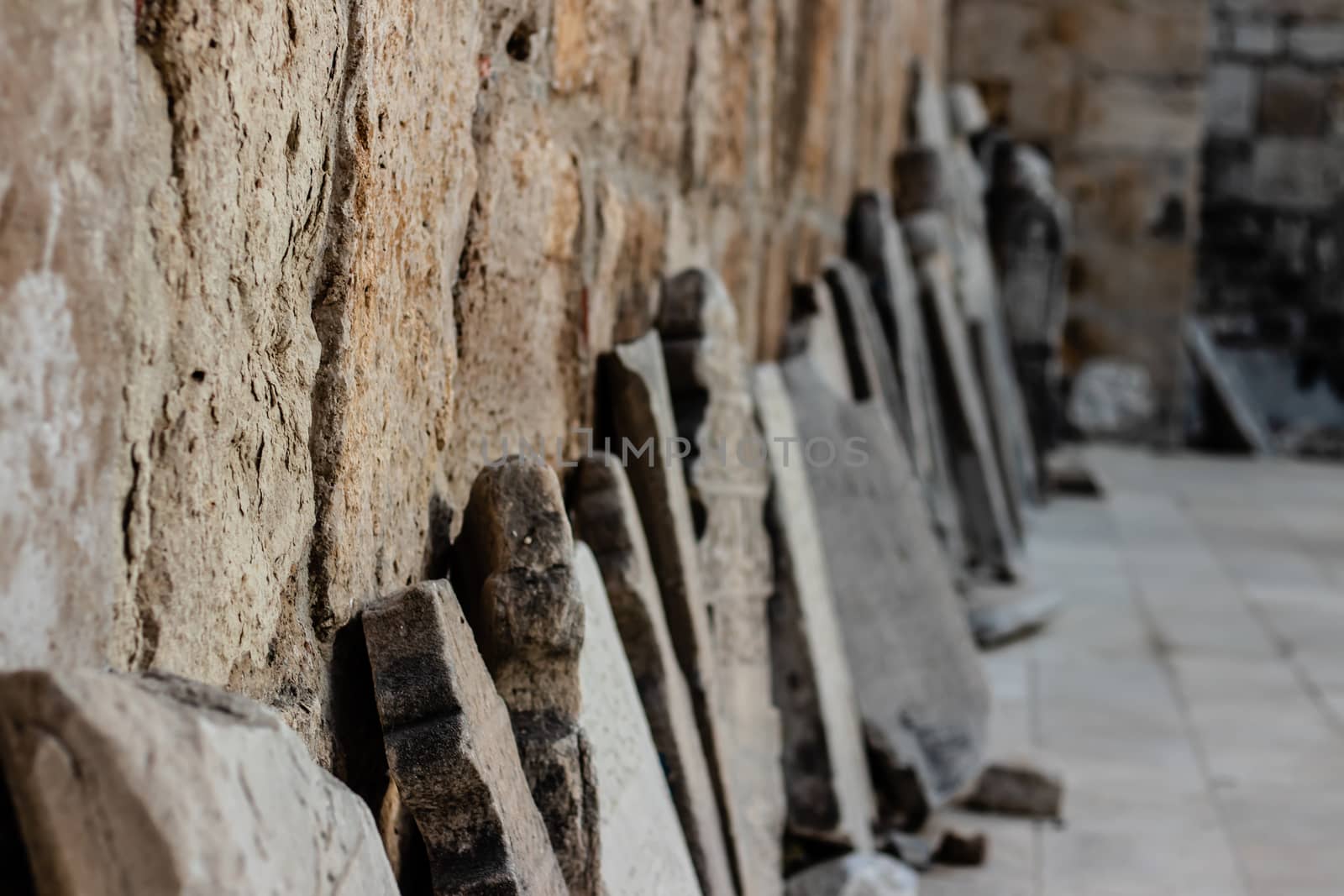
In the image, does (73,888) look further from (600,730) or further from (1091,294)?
(1091,294)

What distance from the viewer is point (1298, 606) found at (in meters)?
4.98

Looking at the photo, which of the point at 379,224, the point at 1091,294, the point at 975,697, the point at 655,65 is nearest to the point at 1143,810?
the point at 975,697

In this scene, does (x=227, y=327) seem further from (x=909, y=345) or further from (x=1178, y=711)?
(x=909, y=345)

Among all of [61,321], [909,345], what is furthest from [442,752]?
[909,345]

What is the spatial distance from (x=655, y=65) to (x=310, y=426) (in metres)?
1.30

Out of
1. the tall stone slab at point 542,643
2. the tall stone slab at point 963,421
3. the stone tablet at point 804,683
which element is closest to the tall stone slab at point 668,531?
the stone tablet at point 804,683

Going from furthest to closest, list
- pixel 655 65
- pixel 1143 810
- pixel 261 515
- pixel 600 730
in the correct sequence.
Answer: pixel 1143 810 < pixel 655 65 < pixel 600 730 < pixel 261 515

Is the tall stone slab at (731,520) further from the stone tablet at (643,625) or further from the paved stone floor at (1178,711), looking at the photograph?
the paved stone floor at (1178,711)

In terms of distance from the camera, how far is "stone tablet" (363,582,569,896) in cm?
116

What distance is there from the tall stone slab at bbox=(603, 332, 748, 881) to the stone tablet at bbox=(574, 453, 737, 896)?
12 cm

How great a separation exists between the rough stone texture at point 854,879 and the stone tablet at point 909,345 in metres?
2.00

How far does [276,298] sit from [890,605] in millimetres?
2121

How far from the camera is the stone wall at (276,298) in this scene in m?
0.78

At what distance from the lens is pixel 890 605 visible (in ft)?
9.91
